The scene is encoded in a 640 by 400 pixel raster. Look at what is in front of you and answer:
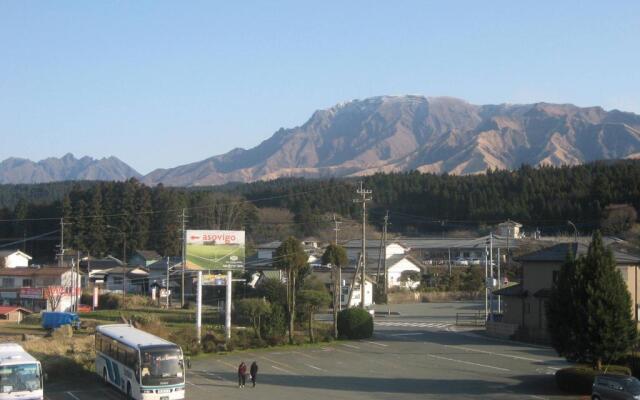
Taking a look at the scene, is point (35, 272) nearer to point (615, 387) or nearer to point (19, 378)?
point (19, 378)

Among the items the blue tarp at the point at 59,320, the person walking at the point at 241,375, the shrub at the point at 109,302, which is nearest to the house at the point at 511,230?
the shrub at the point at 109,302

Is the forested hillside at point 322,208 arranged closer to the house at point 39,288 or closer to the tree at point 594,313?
the house at point 39,288

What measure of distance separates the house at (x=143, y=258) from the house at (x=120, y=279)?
6048mm

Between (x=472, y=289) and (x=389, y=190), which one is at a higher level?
(x=389, y=190)

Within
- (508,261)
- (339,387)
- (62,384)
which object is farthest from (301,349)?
(508,261)

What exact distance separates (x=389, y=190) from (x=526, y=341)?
77884 mm

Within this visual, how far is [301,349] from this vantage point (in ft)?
118

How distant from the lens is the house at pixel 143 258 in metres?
84.2

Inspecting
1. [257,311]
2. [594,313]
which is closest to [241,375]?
[594,313]

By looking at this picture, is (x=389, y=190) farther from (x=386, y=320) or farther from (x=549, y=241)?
(x=386, y=320)

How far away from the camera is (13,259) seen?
81.3 meters

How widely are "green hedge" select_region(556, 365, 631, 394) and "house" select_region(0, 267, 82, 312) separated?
3694 cm

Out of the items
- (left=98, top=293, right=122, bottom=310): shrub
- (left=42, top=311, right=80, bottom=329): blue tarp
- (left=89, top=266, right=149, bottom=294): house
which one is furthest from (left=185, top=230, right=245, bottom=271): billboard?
(left=89, top=266, right=149, bottom=294): house

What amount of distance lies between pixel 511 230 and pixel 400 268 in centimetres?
1809
